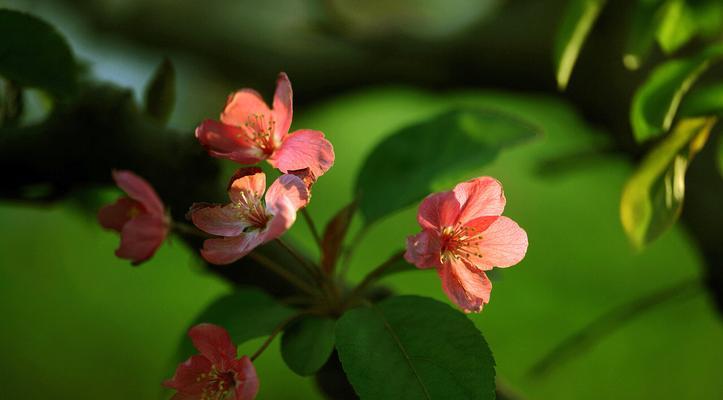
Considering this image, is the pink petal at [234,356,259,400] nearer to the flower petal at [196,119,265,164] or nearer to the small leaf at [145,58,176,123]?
the flower petal at [196,119,265,164]

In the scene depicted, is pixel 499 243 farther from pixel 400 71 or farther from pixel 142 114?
pixel 400 71

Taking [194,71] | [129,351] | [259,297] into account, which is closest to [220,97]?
[194,71]

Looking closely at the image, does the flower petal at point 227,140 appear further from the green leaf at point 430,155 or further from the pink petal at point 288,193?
the green leaf at point 430,155

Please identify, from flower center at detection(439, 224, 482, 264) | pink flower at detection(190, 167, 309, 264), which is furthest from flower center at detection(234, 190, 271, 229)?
flower center at detection(439, 224, 482, 264)

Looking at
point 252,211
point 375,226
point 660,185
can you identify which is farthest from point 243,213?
point 375,226

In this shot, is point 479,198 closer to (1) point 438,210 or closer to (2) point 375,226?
(1) point 438,210

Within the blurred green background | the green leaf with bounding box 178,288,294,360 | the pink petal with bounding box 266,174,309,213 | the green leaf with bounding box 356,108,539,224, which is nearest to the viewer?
the pink petal with bounding box 266,174,309,213
